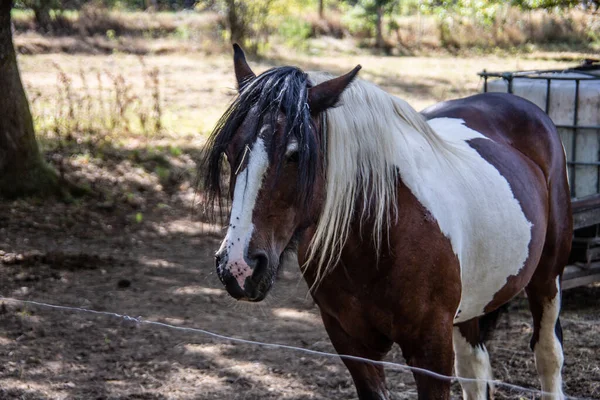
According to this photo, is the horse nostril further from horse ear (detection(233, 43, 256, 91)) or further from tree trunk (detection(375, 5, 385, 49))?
tree trunk (detection(375, 5, 385, 49))

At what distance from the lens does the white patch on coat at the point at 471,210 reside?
2645mm

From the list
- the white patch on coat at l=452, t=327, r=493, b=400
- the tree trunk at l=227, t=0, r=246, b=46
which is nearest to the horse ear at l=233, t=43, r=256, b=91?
the white patch on coat at l=452, t=327, r=493, b=400

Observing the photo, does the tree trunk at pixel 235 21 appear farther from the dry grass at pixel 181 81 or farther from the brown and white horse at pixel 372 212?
the brown and white horse at pixel 372 212

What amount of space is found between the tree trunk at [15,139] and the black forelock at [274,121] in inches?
201

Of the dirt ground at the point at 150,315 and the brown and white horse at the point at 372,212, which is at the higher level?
the brown and white horse at the point at 372,212

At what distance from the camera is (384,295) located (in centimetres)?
254

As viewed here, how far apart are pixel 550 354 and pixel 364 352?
1337 mm

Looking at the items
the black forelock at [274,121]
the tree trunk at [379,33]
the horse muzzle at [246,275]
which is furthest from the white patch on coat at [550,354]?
the tree trunk at [379,33]

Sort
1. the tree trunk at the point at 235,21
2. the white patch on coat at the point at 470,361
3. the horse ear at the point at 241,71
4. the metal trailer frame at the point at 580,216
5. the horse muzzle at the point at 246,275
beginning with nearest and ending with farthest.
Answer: the horse muzzle at the point at 246,275 → the horse ear at the point at 241,71 → the white patch on coat at the point at 470,361 → the metal trailer frame at the point at 580,216 → the tree trunk at the point at 235,21

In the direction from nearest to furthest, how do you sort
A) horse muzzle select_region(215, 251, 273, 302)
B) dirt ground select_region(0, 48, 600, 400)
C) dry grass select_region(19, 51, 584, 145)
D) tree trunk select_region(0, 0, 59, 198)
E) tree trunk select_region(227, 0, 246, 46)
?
1. horse muzzle select_region(215, 251, 273, 302)
2. dirt ground select_region(0, 48, 600, 400)
3. tree trunk select_region(0, 0, 59, 198)
4. dry grass select_region(19, 51, 584, 145)
5. tree trunk select_region(227, 0, 246, 46)

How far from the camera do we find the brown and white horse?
7.13 feet

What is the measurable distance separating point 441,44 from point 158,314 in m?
18.2

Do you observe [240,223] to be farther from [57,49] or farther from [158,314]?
[57,49]

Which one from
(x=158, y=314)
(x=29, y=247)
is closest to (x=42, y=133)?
(x=29, y=247)
